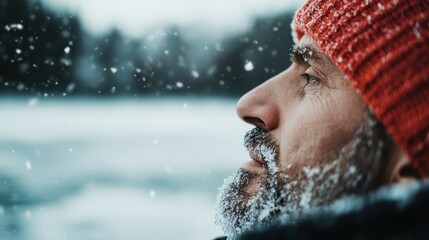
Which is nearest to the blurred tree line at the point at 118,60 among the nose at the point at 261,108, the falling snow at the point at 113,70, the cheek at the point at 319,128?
the falling snow at the point at 113,70

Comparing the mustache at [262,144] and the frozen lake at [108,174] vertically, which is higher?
the frozen lake at [108,174]

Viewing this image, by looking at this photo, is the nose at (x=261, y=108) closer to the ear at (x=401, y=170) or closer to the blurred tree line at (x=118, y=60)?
the ear at (x=401, y=170)

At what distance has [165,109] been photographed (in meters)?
14.2

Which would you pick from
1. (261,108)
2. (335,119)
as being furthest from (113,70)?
(335,119)

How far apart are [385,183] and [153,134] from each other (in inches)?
317

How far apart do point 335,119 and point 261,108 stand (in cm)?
27

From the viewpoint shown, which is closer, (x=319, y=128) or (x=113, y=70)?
(x=319, y=128)

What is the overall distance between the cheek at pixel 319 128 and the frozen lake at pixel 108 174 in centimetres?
48

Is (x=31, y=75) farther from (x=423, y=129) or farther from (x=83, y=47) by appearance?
(x=423, y=129)

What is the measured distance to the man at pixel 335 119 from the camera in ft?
4.01

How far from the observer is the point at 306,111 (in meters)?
1.52

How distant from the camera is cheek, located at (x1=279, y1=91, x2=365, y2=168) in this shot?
140 centimetres

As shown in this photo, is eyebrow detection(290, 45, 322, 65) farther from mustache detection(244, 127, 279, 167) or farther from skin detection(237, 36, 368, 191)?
mustache detection(244, 127, 279, 167)

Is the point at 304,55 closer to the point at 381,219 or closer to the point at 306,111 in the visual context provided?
the point at 306,111
